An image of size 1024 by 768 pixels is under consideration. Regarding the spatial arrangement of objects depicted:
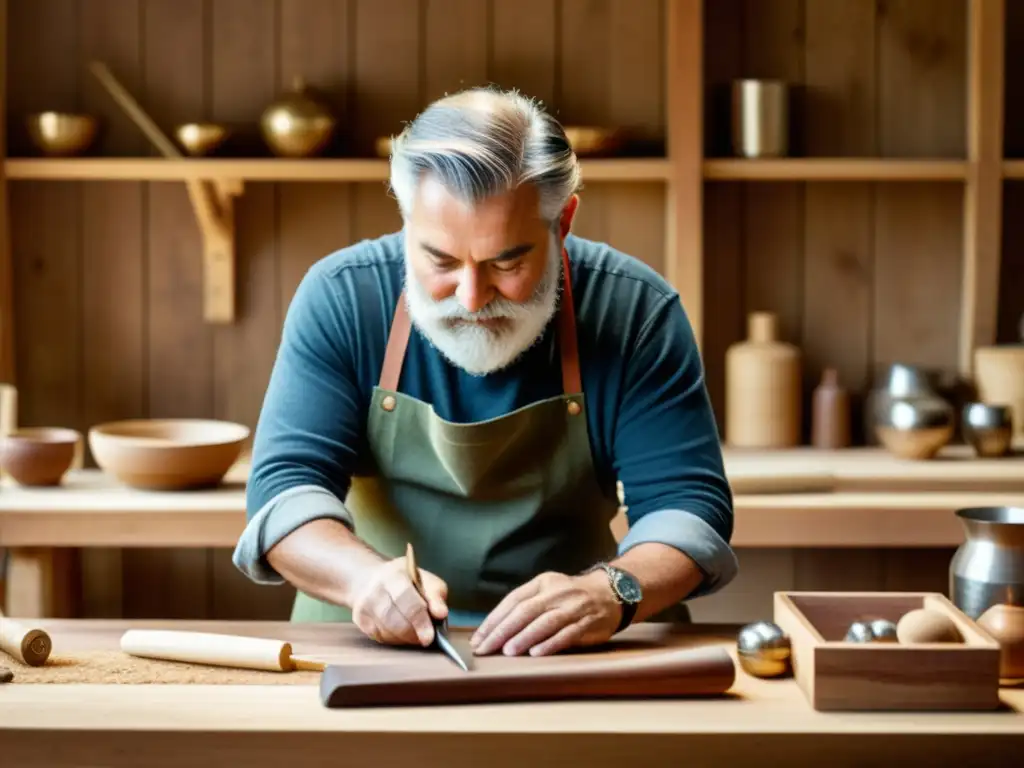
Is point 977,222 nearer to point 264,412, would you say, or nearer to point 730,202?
point 730,202

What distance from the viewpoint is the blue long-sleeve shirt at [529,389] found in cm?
201

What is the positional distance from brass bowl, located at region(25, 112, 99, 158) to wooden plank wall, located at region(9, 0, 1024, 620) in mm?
165

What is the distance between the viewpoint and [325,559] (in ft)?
6.09

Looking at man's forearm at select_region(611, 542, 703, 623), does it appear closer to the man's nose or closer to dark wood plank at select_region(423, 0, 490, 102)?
the man's nose

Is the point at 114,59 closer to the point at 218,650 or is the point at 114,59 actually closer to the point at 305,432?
the point at 305,432

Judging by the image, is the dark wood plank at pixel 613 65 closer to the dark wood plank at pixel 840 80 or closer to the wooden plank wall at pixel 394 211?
the wooden plank wall at pixel 394 211

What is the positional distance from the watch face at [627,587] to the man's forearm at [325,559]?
12.6 inches

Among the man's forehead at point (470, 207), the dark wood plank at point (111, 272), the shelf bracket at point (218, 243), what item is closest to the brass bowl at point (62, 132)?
the dark wood plank at point (111, 272)

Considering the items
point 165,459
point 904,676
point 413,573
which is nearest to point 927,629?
point 904,676

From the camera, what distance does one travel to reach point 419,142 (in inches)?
74.1

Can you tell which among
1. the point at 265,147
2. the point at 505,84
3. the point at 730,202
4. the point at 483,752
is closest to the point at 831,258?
the point at 730,202

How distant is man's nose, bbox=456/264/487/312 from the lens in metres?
1.87

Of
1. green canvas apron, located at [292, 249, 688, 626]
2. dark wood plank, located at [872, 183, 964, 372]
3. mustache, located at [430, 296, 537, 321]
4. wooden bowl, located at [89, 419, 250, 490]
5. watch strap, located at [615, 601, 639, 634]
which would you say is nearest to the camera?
watch strap, located at [615, 601, 639, 634]

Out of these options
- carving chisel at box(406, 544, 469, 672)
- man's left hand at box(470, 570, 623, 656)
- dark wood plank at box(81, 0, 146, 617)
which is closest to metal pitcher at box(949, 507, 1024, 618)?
man's left hand at box(470, 570, 623, 656)
